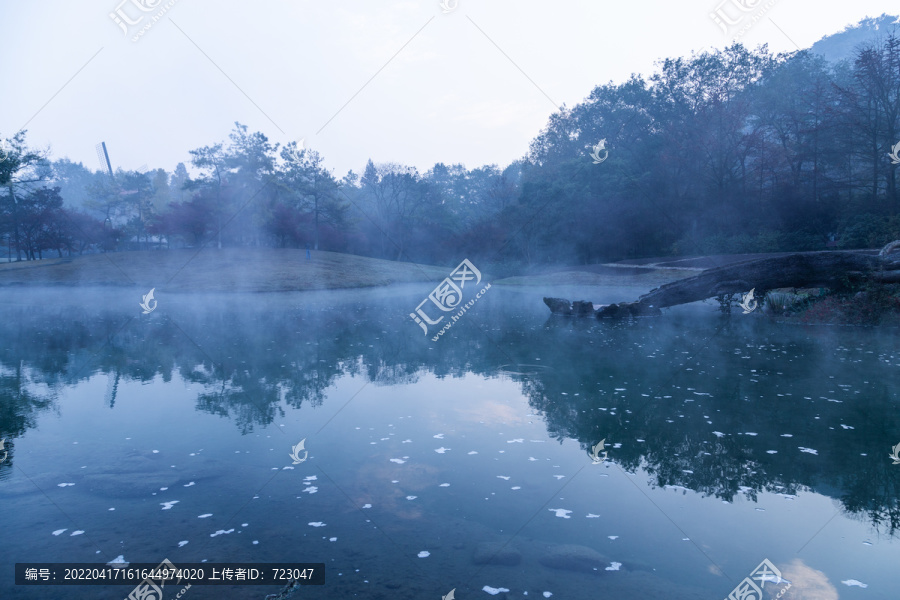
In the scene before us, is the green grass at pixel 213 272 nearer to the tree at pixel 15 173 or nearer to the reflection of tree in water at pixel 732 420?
the tree at pixel 15 173

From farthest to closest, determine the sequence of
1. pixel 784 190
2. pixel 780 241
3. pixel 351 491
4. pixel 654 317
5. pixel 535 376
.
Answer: pixel 784 190 < pixel 780 241 < pixel 654 317 < pixel 535 376 < pixel 351 491

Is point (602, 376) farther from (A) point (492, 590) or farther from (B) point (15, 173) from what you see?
(B) point (15, 173)

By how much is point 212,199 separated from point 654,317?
146 feet

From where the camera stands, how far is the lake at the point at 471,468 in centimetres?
475

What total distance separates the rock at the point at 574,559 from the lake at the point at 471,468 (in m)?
0.02

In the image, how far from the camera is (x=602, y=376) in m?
11.7

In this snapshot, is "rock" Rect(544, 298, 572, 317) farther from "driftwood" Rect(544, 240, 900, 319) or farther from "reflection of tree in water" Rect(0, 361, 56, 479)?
"reflection of tree in water" Rect(0, 361, 56, 479)

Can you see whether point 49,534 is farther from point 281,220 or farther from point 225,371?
point 281,220

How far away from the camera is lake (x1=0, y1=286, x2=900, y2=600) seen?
4.75 m

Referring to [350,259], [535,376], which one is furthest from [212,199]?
[535,376]

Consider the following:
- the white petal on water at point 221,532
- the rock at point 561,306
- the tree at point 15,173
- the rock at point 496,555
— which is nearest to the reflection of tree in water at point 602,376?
the rock at point 561,306

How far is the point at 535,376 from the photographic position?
11.8 metres

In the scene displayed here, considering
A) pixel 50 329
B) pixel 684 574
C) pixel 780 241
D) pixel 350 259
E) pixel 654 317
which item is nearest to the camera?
pixel 684 574

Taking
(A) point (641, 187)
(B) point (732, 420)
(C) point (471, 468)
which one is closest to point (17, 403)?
(C) point (471, 468)
